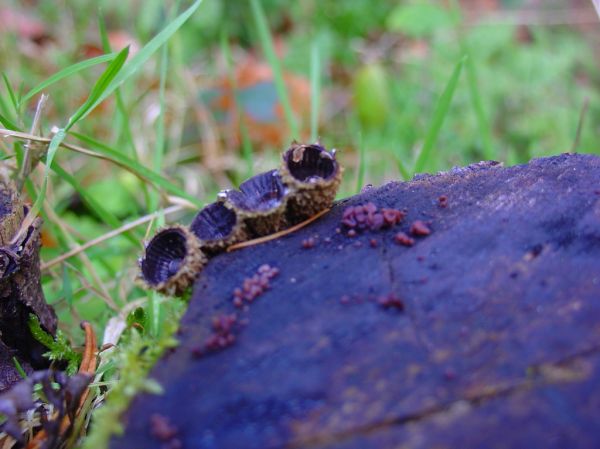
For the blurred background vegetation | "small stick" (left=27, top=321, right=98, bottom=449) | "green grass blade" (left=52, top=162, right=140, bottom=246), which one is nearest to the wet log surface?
"small stick" (left=27, top=321, right=98, bottom=449)

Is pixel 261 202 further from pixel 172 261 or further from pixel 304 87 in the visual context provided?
pixel 304 87

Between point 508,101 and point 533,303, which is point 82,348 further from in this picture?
point 508,101

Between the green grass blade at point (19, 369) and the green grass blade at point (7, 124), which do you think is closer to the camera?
the green grass blade at point (19, 369)

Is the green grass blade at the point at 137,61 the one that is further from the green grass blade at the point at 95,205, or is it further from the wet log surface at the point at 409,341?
the wet log surface at the point at 409,341

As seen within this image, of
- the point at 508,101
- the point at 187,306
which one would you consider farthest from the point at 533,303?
the point at 508,101

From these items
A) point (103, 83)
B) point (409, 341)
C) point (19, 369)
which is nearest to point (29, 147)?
point (103, 83)

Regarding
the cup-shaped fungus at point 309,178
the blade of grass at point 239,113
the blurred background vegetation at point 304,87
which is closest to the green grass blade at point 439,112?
the blurred background vegetation at point 304,87
